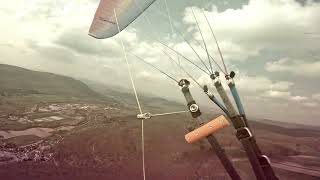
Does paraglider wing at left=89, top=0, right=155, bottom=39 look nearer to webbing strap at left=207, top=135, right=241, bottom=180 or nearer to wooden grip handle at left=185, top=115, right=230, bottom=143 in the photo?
wooden grip handle at left=185, top=115, right=230, bottom=143

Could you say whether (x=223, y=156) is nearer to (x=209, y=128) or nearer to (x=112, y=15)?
(x=209, y=128)

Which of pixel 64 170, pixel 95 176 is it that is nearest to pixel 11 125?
pixel 64 170

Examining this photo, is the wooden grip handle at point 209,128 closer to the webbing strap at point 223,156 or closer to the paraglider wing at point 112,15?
the webbing strap at point 223,156

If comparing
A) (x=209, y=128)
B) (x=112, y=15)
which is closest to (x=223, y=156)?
(x=209, y=128)

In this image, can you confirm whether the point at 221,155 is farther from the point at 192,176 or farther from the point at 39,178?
the point at 39,178

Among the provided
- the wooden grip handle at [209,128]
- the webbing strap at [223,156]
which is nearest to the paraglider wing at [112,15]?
the wooden grip handle at [209,128]
